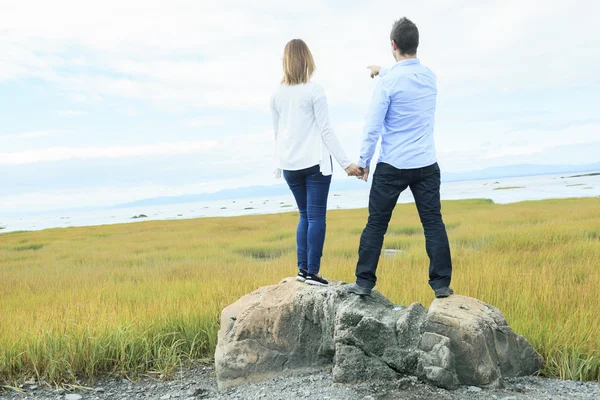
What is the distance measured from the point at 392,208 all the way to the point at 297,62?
1.69 meters

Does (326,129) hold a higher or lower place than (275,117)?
lower

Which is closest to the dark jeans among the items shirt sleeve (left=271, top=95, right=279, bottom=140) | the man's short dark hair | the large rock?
the large rock

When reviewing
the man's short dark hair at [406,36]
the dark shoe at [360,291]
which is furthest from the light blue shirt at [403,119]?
the dark shoe at [360,291]

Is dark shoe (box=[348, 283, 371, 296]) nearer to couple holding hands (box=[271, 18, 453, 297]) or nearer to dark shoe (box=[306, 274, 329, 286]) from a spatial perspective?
couple holding hands (box=[271, 18, 453, 297])

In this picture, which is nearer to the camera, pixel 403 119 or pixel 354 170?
pixel 403 119

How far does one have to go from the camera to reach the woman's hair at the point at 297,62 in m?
4.57

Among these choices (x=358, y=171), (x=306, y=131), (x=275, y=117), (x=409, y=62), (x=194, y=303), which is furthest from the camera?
(x=194, y=303)

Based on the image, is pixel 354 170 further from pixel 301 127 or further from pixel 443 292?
pixel 443 292

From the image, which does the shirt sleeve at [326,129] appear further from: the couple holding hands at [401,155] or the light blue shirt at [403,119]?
the light blue shirt at [403,119]

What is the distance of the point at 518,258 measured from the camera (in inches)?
352

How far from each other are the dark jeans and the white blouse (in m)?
0.48

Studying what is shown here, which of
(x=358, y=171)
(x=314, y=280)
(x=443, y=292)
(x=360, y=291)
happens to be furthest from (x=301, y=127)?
(x=443, y=292)

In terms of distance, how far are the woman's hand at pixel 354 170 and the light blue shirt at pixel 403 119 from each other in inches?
4.5

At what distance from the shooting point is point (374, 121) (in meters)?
4.15
